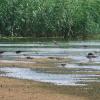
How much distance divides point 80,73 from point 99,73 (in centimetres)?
110

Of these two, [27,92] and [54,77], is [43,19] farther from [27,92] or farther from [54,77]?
[27,92]

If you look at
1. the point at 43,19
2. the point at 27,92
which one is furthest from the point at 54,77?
the point at 43,19

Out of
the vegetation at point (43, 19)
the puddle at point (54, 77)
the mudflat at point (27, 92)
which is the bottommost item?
the vegetation at point (43, 19)

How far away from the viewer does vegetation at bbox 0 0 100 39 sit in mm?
97438

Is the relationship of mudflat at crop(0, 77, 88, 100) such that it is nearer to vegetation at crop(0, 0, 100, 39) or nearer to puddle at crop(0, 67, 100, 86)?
puddle at crop(0, 67, 100, 86)

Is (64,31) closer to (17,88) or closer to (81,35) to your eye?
(81,35)

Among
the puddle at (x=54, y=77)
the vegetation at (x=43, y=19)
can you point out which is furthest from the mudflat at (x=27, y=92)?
the vegetation at (x=43, y=19)

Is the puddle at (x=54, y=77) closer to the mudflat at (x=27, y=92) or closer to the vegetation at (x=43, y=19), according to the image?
the mudflat at (x=27, y=92)

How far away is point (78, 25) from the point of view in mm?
105188

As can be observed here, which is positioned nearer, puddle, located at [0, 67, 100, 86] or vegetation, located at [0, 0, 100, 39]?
puddle, located at [0, 67, 100, 86]

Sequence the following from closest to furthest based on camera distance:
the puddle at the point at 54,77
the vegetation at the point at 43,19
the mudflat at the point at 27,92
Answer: the mudflat at the point at 27,92, the puddle at the point at 54,77, the vegetation at the point at 43,19

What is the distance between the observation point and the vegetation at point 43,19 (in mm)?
97438

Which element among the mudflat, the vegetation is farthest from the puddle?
the vegetation

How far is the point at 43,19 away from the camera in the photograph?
99.9m
